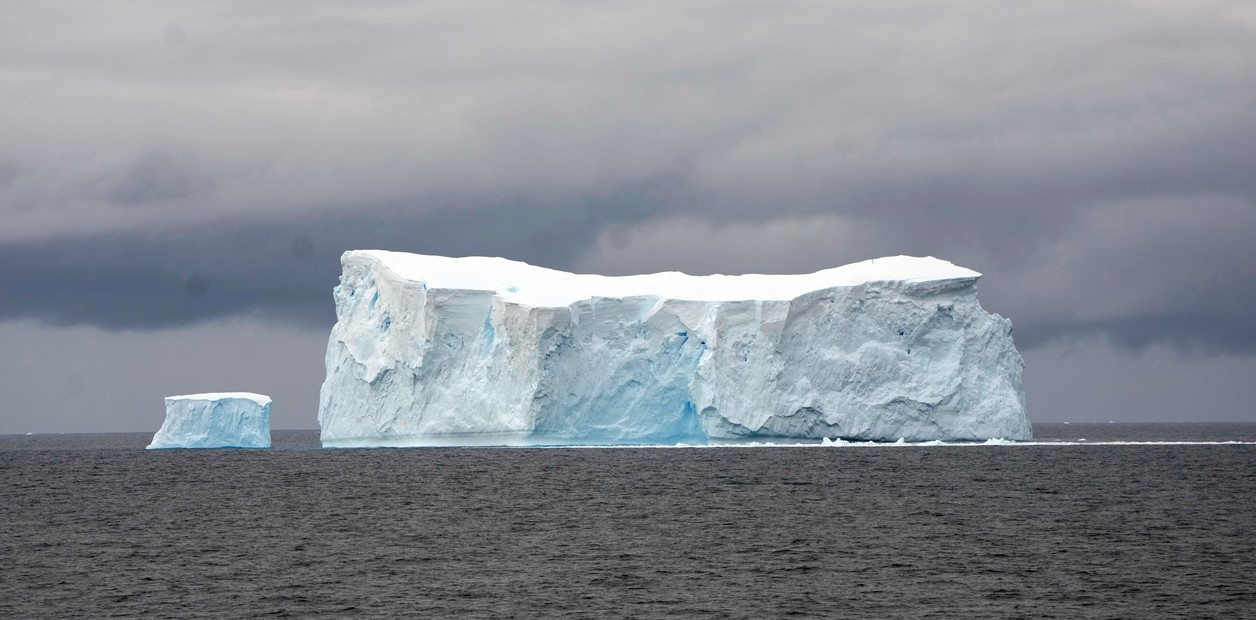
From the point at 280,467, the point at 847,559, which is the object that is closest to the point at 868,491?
the point at 847,559

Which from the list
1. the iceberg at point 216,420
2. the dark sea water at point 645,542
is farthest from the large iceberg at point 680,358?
the iceberg at point 216,420

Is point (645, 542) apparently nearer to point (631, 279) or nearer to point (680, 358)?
point (680, 358)

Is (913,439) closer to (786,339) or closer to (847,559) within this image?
(786,339)

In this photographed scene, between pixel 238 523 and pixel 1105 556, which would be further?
pixel 238 523

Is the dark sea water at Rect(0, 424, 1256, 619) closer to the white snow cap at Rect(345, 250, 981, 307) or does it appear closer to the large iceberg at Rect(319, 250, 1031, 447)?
the large iceberg at Rect(319, 250, 1031, 447)

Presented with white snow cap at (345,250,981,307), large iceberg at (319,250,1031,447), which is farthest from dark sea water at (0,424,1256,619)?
A: white snow cap at (345,250,981,307)

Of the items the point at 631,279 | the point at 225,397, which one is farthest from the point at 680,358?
the point at 225,397

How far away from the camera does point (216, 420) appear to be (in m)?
43.6

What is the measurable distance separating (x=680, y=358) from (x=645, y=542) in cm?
1749

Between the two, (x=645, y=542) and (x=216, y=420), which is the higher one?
(x=216, y=420)

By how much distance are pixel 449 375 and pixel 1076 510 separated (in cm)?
1921

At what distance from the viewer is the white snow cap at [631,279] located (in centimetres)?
3741

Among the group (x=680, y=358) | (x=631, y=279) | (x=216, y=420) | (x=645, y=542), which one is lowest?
(x=645, y=542)

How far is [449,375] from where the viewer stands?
38625 millimetres
